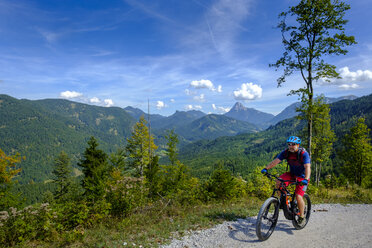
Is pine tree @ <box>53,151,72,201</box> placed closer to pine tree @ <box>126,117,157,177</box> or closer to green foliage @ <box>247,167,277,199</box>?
pine tree @ <box>126,117,157,177</box>

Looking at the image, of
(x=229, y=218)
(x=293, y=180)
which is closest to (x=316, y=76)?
(x=293, y=180)

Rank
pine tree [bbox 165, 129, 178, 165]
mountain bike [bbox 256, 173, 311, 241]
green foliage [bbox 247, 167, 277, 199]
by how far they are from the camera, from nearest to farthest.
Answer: mountain bike [bbox 256, 173, 311, 241]
green foliage [bbox 247, 167, 277, 199]
pine tree [bbox 165, 129, 178, 165]

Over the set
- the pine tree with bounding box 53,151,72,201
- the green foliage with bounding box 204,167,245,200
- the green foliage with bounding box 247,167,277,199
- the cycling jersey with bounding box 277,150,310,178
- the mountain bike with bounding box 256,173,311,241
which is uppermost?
the cycling jersey with bounding box 277,150,310,178

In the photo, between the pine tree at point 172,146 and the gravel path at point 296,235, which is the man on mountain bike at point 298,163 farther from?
the pine tree at point 172,146

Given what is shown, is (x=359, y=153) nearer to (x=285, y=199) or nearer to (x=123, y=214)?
(x=285, y=199)

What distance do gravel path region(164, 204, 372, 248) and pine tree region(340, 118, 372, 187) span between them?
76.0ft

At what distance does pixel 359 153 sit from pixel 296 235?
2751 cm

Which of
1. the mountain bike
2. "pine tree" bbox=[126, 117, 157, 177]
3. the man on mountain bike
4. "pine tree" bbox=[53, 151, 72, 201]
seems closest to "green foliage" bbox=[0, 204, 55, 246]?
the mountain bike

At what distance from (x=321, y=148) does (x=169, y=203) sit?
2217 centimetres

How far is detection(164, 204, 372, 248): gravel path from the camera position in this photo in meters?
5.45

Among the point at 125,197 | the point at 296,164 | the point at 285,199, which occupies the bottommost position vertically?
the point at 125,197

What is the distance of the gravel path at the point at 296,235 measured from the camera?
5.45 meters

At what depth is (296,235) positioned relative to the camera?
5965 mm

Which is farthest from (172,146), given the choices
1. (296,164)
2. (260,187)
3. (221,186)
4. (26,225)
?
(296,164)
